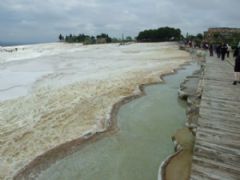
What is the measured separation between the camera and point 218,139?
665 cm

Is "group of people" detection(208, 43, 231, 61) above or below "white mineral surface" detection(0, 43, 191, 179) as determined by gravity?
above

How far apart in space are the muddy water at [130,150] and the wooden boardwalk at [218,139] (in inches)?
59.9

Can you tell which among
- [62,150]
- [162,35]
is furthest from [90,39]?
[62,150]

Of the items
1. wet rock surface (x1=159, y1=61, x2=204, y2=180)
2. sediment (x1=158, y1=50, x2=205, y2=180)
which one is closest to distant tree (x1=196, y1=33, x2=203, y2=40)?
wet rock surface (x1=159, y1=61, x2=204, y2=180)

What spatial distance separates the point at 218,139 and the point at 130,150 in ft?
9.60

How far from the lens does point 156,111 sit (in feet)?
40.2

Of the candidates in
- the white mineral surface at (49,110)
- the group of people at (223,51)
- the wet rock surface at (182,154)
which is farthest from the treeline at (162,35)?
the wet rock surface at (182,154)

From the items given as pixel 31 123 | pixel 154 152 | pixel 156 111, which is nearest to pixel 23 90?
pixel 31 123

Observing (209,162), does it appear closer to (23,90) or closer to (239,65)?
(239,65)

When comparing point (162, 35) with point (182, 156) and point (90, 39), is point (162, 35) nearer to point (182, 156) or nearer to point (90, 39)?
point (90, 39)

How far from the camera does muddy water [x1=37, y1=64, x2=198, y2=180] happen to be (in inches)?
292

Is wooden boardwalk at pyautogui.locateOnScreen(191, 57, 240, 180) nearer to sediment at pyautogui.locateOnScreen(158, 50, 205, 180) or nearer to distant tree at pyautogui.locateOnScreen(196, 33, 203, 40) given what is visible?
sediment at pyautogui.locateOnScreen(158, 50, 205, 180)

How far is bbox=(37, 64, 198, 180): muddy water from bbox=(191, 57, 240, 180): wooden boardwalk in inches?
59.9

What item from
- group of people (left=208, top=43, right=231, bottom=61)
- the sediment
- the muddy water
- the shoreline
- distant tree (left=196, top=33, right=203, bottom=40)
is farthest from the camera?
distant tree (left=196, top=33, right=203, bottom=40)
